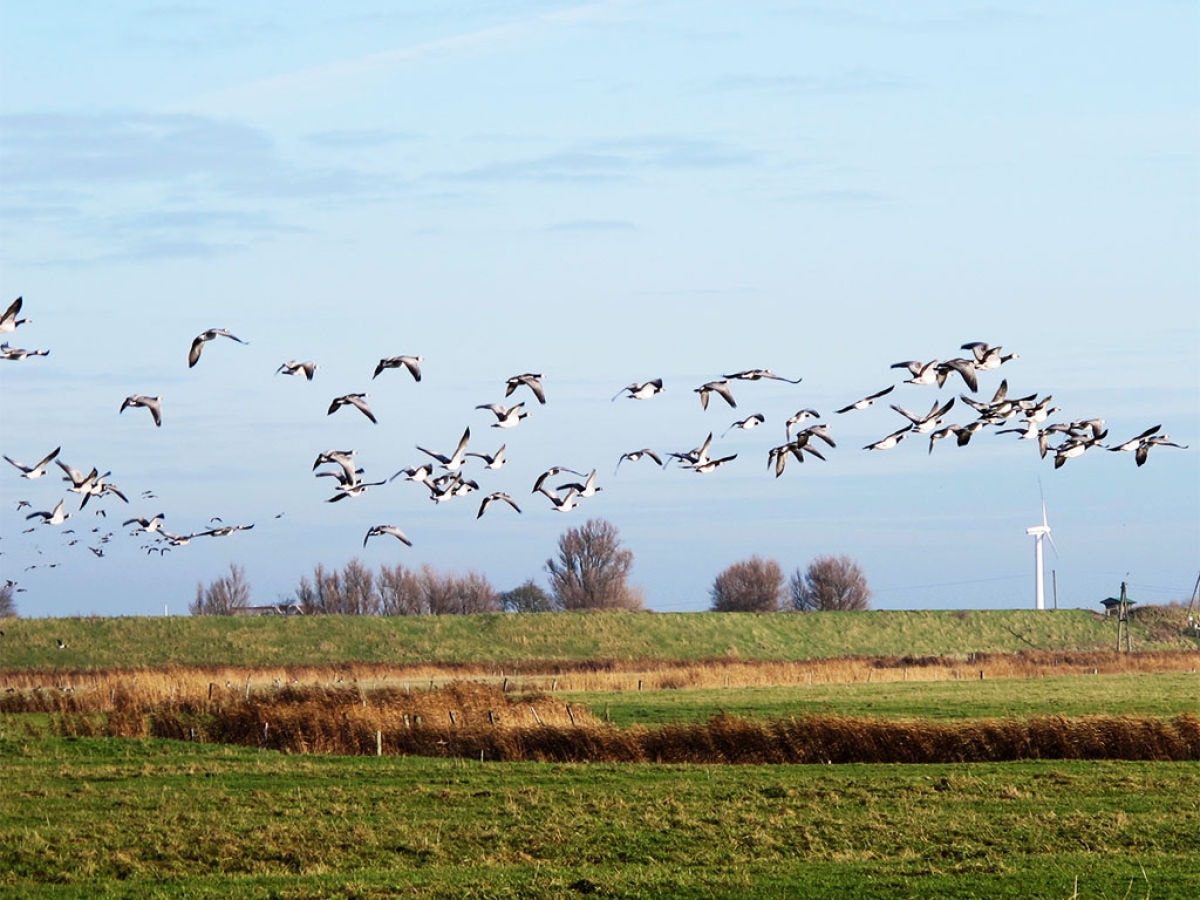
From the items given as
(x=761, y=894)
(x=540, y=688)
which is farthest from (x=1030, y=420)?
(x=540, y=688)

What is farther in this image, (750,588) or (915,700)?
(750,588)

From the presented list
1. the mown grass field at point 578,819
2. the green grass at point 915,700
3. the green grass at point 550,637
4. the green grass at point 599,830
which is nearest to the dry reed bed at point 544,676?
the mown grass field at point 578,819

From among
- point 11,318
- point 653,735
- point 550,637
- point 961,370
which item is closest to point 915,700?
point 653,735

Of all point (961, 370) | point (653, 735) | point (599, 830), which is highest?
point (961, 370)

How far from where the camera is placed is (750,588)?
6255 inches

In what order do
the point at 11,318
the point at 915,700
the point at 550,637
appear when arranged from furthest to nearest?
1. the point at 550,637
2. the point at 915,700
3. the point at 11,318

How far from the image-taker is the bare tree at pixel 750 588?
158m

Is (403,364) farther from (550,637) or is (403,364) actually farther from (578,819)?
(550,637)

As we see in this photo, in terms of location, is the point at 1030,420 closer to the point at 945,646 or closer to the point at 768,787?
the point at 768,787

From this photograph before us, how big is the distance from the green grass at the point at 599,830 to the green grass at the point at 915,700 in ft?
52.2

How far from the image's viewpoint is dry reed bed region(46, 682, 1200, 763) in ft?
125

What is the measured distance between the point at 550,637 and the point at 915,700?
5761 cm

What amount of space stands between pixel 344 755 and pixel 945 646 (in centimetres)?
8800

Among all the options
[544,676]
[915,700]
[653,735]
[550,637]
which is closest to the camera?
[653,735]
